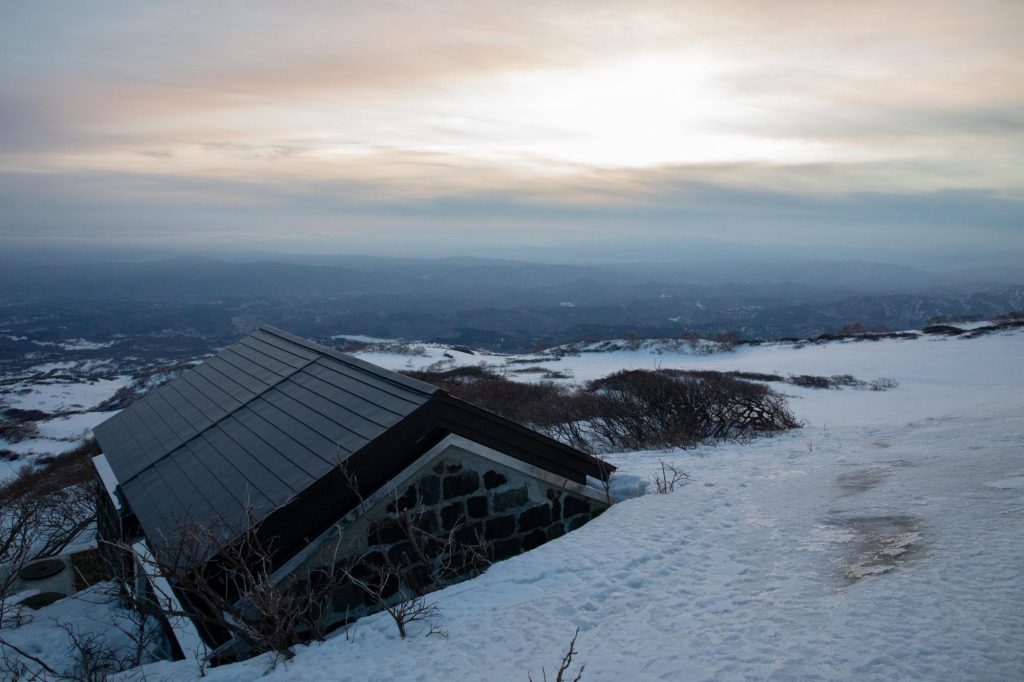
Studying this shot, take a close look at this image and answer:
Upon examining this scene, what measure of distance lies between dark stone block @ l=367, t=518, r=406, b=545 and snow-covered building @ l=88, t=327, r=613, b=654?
0.04ft

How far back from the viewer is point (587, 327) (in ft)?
495

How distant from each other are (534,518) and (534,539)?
0.25m

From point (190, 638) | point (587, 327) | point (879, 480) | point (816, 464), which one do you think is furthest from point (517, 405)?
point (587, 327)

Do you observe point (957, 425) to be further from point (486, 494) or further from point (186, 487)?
point (186, 487)

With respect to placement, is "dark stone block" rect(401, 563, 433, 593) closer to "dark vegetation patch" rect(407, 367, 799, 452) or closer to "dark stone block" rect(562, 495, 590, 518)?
"dark stone block" rect(562, 495, 590, 518)

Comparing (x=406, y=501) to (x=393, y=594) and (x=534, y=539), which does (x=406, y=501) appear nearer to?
(x=393, y=594)

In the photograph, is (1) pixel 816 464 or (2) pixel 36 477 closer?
(1) pixel 816 464

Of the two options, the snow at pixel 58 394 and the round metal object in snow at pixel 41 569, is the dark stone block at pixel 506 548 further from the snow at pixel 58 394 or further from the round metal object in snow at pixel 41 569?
the snow at pixel 58 394

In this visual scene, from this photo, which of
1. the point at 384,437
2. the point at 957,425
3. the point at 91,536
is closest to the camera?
the point at 384,437

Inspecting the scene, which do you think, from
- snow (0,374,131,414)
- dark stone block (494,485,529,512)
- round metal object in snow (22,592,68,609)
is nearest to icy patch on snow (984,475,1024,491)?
dark stone block (494,485,529,512)

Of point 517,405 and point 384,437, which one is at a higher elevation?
point 384,437

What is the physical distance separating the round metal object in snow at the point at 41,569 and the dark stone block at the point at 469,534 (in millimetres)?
8884

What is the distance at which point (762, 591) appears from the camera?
190 inches

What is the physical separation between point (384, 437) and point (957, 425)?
1110 centimetres
